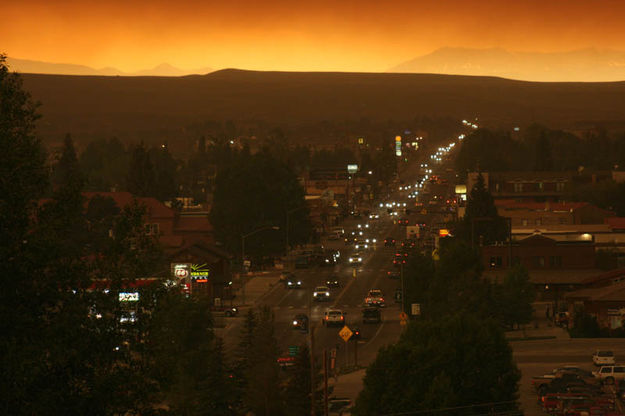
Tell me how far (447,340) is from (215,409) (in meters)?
7.13

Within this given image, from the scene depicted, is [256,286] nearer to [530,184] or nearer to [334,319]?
[334,319]

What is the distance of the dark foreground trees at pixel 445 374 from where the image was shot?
29156 millimetres

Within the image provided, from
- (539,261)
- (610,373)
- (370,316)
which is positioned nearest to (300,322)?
(370,316)

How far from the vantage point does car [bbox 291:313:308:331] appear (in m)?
55.5

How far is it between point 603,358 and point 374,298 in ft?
81.3

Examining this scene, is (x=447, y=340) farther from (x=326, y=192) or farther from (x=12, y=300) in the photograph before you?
(x=326, y=192)

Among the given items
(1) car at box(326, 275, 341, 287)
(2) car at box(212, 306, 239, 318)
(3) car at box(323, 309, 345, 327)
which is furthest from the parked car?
(1) car at box(326, 275, 341, 287)

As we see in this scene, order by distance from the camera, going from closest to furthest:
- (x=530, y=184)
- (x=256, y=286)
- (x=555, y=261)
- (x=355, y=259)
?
(x=555, y=261), (x=256, y=286), (x=355, y=259), (x=530, y=184)

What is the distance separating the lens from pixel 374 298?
6506 cm

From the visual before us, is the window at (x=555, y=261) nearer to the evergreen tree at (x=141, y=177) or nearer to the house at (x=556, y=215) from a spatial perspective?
the house at (x=556, y=215)

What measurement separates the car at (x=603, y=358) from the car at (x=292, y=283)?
114ft

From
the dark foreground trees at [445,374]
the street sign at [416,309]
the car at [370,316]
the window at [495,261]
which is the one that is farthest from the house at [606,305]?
the dark foreground trees at [445,374]

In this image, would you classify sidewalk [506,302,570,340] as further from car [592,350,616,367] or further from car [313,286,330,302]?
car [313,286,330,302]

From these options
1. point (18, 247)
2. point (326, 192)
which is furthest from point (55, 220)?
point (326, 192)
